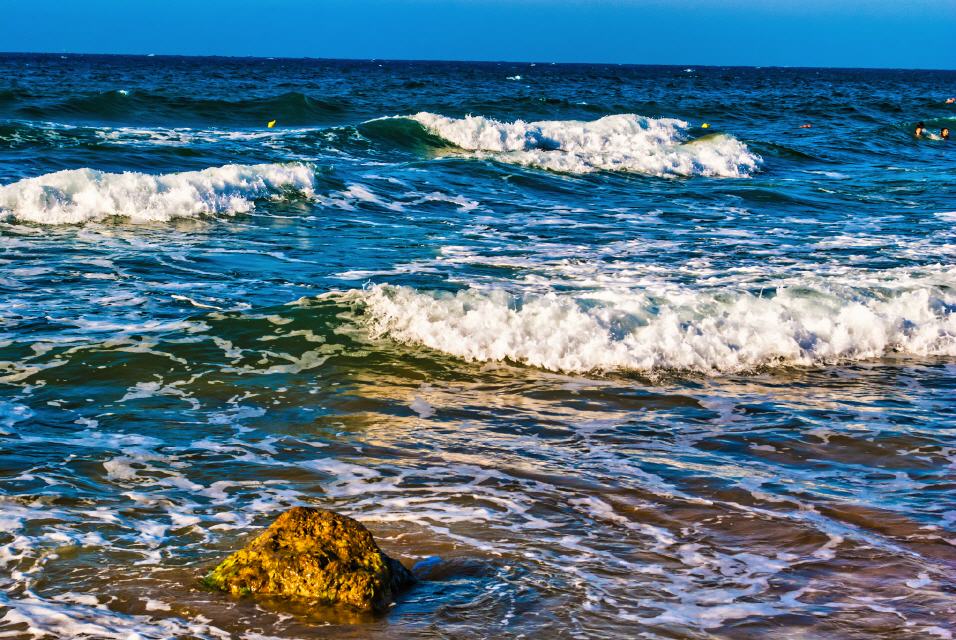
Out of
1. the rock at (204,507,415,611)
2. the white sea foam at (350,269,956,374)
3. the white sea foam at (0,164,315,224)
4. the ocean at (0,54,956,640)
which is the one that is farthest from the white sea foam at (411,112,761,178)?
the rock at (204,507,415,611)

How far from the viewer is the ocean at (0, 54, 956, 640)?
386 cm

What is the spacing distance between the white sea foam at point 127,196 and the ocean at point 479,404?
4cm

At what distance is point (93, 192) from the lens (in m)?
12.7

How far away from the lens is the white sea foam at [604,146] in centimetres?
1988

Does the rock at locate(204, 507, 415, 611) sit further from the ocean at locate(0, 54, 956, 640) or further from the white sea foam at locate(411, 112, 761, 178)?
the white sea foam at locate(411, 112, 761, 178)

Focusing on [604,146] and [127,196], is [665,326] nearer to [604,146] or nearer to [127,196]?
[127,196]

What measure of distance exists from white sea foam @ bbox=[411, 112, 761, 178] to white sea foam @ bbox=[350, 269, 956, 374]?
35.0 ft

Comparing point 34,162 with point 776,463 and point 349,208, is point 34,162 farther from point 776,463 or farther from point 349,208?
point 776,463

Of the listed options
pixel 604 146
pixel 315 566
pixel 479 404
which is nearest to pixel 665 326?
pixel 479 404

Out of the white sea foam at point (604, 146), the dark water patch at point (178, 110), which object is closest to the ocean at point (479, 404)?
the white sea foam at point (604, 146)

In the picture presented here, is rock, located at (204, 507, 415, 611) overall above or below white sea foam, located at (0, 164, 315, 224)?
below

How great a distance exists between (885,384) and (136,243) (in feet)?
25.5

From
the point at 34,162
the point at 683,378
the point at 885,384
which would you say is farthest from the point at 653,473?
the point at 34,162

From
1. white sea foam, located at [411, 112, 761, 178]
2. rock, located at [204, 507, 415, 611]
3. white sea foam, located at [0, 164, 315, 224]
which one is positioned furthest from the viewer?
white sea foam, located at [411, 112, 761, 178]
